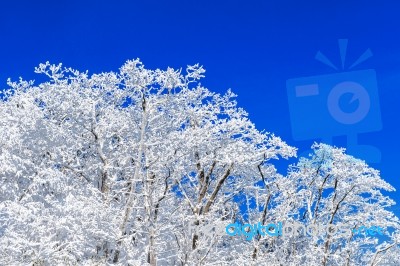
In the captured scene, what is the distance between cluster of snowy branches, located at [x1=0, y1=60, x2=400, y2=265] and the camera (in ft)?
47.0

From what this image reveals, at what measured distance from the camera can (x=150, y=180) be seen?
1717 cm

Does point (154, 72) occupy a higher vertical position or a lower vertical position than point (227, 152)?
higher

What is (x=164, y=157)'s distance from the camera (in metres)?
19.0

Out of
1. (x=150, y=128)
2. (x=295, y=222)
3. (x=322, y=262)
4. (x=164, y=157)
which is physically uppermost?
(x=150, y=128)

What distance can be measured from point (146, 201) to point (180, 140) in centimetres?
306

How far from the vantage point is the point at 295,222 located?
77.5 feet

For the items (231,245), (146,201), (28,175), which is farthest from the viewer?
(231,245)

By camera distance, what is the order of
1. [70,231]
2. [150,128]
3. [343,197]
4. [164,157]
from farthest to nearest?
[343,197] → [150,128] → [164,157] → [70,231]

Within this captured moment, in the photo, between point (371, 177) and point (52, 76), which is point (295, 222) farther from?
point (52, 76)

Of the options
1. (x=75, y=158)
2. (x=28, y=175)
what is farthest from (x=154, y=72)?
(x=28, y=175)

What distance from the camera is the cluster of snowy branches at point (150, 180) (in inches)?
563

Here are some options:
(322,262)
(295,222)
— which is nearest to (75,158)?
(295,222)

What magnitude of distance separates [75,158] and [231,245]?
9.00 m

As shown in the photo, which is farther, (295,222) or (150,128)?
(295,222)
